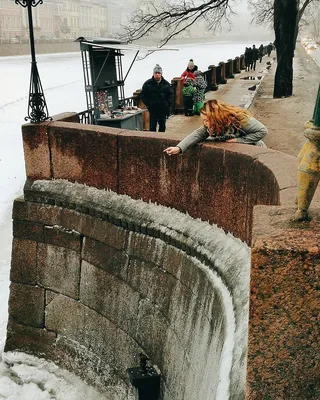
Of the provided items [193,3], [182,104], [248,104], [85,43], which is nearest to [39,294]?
[85,43]

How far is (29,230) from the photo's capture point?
7.07m

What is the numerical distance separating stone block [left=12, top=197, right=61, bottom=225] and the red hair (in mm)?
2607

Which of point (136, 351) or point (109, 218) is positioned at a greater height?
point (109, 218)

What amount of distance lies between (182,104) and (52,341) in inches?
357

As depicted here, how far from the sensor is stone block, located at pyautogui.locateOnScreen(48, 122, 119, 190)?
6145 mm

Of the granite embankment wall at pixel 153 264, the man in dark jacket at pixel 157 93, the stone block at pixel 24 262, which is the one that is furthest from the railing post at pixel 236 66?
the stone block at pixel 24 262

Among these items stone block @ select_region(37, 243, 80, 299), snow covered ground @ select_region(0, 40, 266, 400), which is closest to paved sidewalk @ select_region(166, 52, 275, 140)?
stone block @ select_region(37, 243, 80, 299)

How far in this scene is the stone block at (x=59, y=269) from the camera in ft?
22.4

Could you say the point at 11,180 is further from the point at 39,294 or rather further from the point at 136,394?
the point at 136,394

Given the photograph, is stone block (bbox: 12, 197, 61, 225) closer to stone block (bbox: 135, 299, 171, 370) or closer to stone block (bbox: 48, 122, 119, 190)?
stone block (bbox: 48, 122, 119, 190)

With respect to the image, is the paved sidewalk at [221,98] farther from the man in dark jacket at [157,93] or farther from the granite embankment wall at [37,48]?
the granite embankment wall at [37,48]

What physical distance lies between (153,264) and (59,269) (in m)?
1.82

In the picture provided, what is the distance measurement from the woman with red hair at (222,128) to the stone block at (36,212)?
2.28m

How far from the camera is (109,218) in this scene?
244 inches
